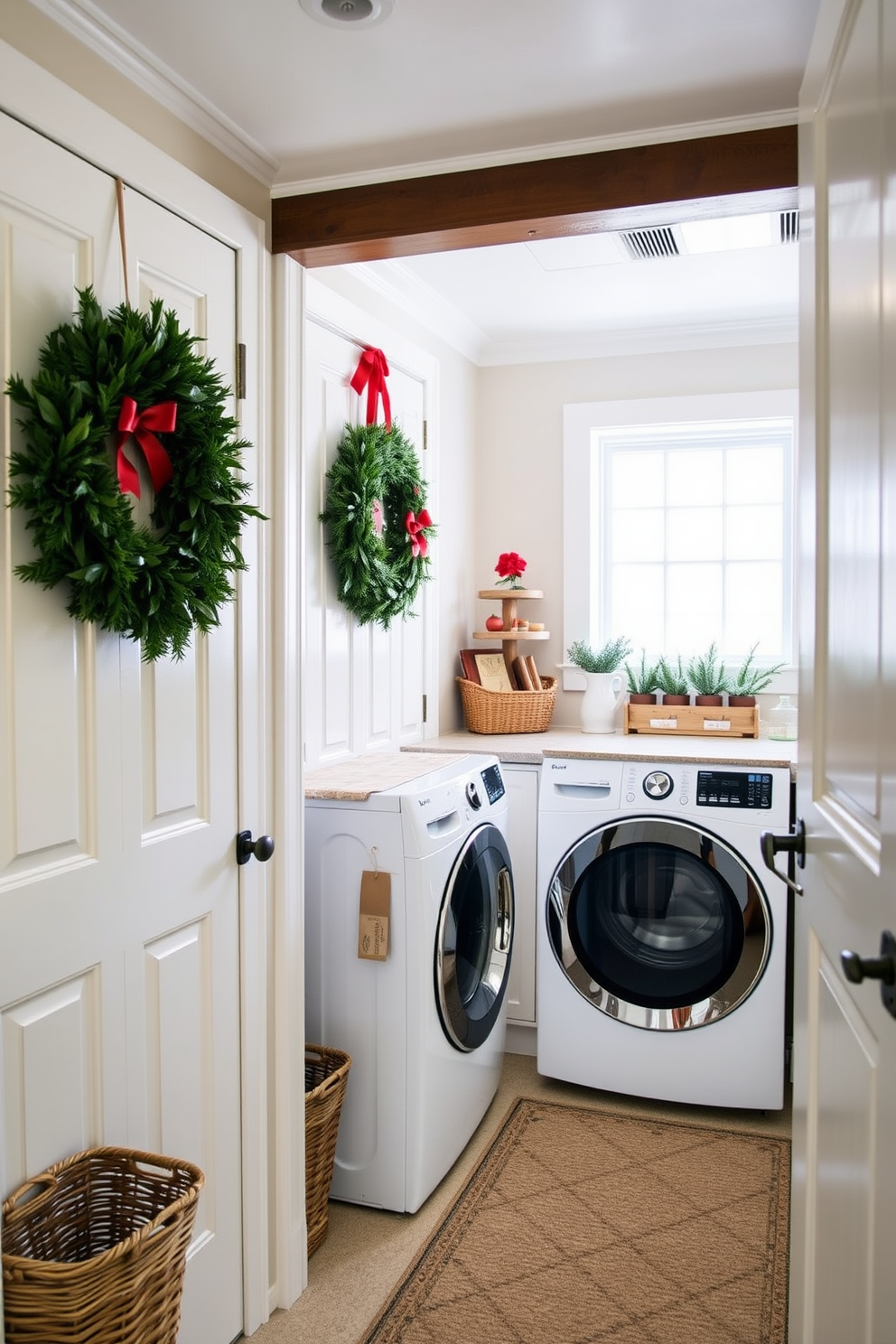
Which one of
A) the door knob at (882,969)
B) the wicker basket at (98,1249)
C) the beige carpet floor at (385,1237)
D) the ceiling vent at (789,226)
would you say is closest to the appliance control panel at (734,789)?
the beige carpet floor at (385,1237)

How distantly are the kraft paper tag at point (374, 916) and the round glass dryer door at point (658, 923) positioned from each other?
832 millimetres

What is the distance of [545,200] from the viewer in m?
1.92

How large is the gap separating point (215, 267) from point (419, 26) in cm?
54

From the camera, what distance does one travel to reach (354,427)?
2848 mm

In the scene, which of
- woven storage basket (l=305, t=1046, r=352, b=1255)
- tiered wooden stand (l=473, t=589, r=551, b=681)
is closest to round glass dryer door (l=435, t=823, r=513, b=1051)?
woven storage basket (l=305, t=1046, r=352, b=1255)

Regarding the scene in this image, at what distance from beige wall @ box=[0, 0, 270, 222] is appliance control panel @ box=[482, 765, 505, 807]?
1.49 metres

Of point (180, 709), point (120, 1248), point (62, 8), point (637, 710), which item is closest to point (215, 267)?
point (62, 8)

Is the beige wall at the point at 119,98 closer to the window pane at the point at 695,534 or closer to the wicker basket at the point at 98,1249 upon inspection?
the wicker basket at the point at 98,1249

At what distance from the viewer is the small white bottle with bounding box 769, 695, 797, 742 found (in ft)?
11.0

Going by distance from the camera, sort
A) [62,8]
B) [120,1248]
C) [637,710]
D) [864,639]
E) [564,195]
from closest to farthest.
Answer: [864,639]
[120,1248]
[62,8]
[564,195]
[637,710]

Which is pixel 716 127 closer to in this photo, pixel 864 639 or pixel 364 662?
pixel 864 639

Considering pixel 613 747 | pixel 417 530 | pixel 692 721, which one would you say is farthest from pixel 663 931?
pixel 417 530

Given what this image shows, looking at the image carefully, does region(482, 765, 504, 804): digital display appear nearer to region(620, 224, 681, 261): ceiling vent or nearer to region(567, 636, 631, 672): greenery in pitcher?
region(567, 636, 631, 672): greenery in pitcher

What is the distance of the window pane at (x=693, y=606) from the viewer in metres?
3.83
